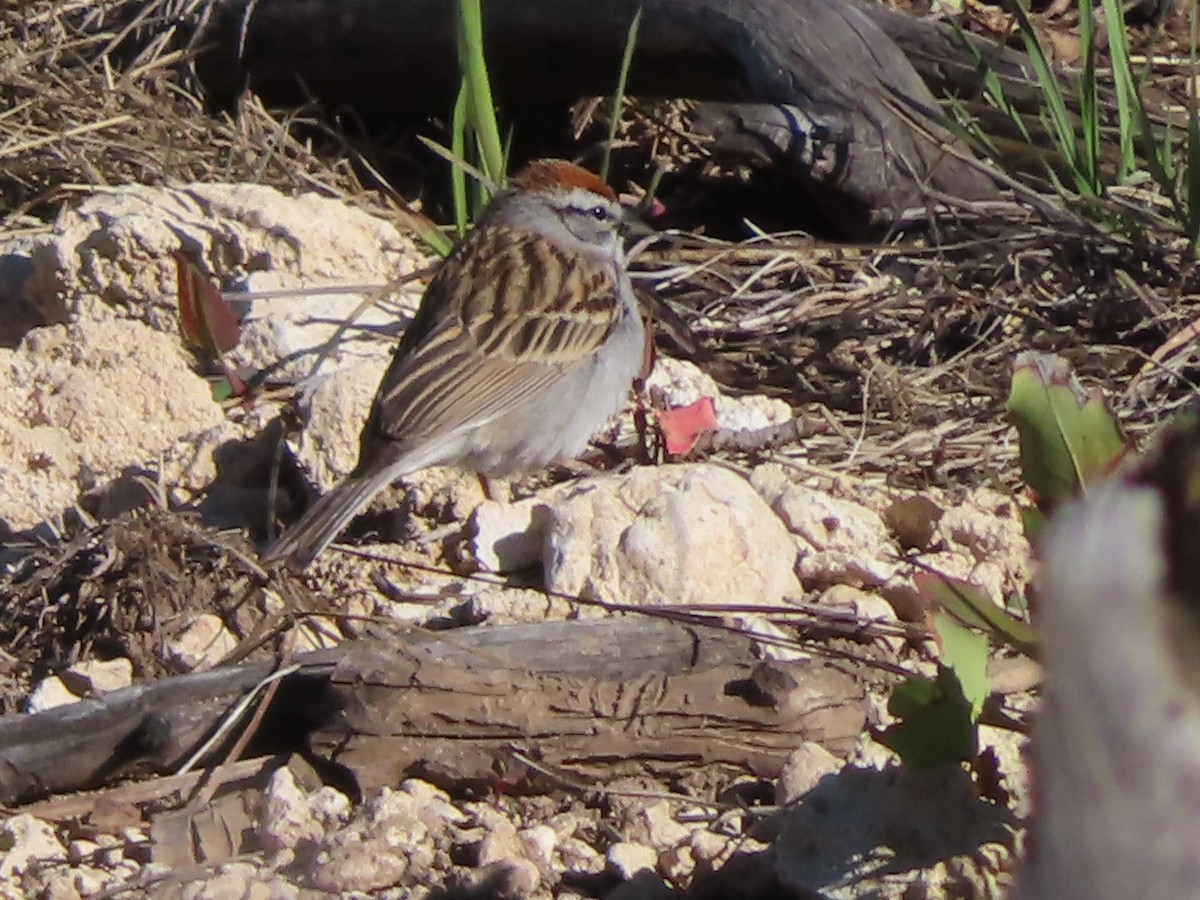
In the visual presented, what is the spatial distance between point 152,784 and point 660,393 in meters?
1.94

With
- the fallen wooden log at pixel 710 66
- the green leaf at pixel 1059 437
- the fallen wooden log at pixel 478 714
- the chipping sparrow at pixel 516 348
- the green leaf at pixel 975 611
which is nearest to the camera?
the green leaf at pixel 1059 437

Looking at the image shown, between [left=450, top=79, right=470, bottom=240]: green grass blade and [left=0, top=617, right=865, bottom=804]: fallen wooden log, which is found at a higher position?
[left=450, top=79, right=470, bottom=240]: green grass blade

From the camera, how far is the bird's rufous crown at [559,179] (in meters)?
5.45

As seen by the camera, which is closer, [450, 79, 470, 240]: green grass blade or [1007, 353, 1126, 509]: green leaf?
[1007, 353, 1126, 509]: green leaf

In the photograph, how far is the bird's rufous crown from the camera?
5453 millimetres

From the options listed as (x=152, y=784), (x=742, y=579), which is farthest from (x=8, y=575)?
(x=742, y=579)

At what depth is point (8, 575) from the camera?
422 cm

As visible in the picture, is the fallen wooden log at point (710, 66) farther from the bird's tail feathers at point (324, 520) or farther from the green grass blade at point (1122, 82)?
the bird's tail feathers at point (324, 520)

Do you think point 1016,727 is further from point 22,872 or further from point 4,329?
point 4,329

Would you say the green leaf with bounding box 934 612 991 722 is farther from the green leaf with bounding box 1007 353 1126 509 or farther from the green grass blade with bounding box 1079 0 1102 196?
the green grass blade with bounding box 1079 0 1102 196

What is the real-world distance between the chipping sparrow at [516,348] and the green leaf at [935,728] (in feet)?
5.55

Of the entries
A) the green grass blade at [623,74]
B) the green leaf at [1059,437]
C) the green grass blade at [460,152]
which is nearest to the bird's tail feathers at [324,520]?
the green grass blade at [460,152]

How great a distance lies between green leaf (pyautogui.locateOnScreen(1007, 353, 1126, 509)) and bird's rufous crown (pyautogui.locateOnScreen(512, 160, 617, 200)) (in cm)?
277

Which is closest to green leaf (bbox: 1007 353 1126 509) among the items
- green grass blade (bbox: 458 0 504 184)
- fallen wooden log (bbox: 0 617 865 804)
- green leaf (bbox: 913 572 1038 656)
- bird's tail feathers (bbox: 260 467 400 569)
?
green leaf (bbox: 913 572 1038 656)
